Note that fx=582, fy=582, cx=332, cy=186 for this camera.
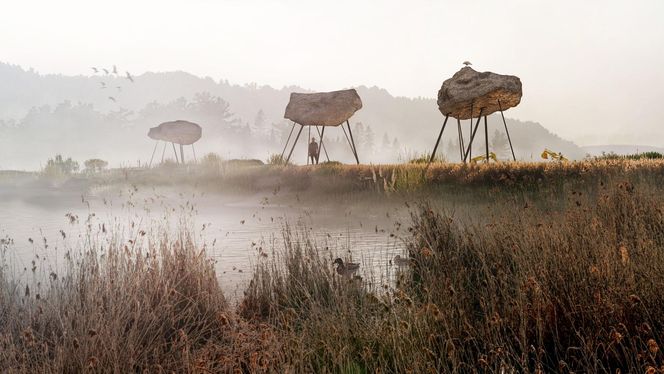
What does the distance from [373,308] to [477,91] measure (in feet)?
35.2

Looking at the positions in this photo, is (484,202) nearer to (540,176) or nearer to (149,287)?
(540,176)

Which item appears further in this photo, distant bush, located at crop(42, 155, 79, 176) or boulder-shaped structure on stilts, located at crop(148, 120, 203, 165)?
distant bush, located at crop(42, 155, 79, 176)

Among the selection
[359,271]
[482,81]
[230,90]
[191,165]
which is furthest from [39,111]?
[359,271]

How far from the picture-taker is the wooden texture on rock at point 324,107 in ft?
58.9

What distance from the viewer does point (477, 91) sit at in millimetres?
14156

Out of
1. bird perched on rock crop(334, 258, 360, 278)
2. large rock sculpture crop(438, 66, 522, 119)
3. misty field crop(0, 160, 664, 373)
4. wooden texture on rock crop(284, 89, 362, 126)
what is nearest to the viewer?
misty field crop(0, 160, 664, 373)

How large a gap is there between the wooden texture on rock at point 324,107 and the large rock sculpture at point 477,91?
3.74 metres

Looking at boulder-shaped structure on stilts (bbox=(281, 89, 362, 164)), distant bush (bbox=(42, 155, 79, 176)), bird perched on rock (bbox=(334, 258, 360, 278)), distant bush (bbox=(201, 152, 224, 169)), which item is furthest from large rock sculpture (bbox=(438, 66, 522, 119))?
distant bush (bbox=(42, 155, 79, 176))

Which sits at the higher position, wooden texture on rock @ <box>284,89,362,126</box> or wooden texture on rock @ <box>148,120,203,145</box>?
wooden texture on rock @ <box>148,120,203,145</box>

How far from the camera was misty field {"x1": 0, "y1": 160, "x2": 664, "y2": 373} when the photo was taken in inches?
131

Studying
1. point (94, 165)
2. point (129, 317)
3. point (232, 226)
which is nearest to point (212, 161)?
point (94, 165)

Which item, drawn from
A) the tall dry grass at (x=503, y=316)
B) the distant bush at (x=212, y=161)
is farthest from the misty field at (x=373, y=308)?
the distant bush at (x=212, y=161)

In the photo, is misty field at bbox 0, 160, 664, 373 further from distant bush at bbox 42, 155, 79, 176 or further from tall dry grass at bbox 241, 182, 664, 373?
distant bush at bbox 42, 155, 79, 176

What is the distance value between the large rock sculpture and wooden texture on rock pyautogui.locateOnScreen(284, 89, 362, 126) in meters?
3.74
